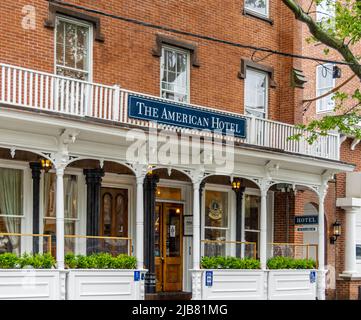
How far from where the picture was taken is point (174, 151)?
17.6 metres

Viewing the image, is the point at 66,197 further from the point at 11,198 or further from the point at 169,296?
the point at 169,296

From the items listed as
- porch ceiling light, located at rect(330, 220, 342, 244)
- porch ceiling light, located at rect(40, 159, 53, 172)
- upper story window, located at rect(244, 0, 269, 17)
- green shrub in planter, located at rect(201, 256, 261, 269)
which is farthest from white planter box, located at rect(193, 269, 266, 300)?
upper story window, located at rect(244, 0, 269, 17)

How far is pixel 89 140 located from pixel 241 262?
532cm

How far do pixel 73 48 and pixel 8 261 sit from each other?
235 inches

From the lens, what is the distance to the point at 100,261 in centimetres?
1616

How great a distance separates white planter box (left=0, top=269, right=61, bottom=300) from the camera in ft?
47.1

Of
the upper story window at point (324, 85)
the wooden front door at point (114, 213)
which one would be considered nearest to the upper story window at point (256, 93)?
the wooden front door at point (114, 213)

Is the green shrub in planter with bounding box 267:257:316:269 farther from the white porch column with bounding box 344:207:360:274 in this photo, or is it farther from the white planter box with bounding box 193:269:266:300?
the white porch column with bounding box 344:207:360:274

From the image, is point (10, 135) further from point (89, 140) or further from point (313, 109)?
point (313, 109)

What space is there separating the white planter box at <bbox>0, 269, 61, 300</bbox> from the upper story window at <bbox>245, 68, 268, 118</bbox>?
9268mm

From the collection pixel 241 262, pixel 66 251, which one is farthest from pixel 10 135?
pixel 241 262

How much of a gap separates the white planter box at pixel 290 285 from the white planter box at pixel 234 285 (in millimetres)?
389

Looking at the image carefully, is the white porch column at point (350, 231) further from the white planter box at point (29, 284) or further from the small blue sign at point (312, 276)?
the white planter box at point (29, 284)

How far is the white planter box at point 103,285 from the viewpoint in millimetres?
15539
